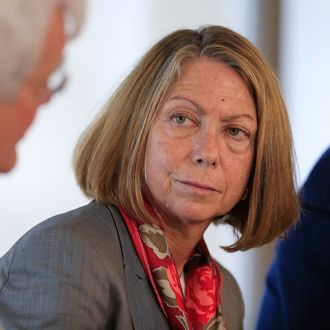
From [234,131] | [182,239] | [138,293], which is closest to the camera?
[138,293]

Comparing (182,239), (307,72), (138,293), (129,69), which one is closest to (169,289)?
(138,293)

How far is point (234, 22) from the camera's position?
2.66 metres

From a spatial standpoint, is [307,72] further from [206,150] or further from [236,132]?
[206,150]

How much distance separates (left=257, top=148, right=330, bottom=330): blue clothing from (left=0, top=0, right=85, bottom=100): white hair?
3.04 feet

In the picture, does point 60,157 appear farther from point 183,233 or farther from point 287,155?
point 287,155

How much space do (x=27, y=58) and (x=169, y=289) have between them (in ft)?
1.76

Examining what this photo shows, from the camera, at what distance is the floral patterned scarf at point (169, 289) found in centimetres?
145

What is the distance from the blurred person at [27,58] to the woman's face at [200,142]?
242mm

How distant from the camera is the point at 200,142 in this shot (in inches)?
56.9

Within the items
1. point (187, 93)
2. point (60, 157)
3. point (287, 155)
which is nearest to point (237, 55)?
point (187, 93)

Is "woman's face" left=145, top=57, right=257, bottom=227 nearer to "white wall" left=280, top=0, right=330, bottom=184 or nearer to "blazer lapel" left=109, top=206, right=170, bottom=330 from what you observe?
"blazer lapel" left=109, top=206, right=170, bottom=330

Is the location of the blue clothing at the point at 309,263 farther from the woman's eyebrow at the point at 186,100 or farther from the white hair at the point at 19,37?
the white hair at the point at 19,37

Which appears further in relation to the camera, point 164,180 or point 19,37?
point 164,180

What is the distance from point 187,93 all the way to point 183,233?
319 millimetres
